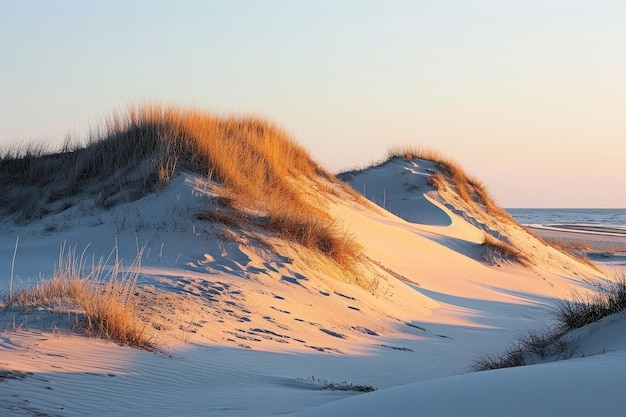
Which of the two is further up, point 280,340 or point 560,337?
point 560,337

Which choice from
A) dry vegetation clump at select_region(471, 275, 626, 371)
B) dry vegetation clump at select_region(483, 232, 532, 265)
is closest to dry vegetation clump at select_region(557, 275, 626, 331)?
dry vegetation clump at select_region(471, 275, 626, 371)

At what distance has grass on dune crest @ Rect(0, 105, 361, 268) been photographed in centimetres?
1148

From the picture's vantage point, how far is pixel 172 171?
12062 mm

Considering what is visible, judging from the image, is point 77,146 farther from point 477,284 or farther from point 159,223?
point 477,284

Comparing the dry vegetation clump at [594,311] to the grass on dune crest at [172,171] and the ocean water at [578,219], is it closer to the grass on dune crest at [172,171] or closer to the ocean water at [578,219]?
the grass on dune crest at [172,171]

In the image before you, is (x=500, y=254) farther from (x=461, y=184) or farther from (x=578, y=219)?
(x=578, y=219)

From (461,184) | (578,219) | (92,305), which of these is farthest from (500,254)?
(578,219)

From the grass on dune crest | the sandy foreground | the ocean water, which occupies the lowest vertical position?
the ocean water

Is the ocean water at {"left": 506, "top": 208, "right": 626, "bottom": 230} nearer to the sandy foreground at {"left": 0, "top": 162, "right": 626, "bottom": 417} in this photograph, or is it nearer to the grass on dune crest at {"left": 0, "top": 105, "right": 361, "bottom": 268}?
the grass on dune crest at {"left": 0, "top": 105, "right": 361, "bottom": 268}

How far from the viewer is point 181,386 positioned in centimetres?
537

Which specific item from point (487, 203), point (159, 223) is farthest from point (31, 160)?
point (487, 203)

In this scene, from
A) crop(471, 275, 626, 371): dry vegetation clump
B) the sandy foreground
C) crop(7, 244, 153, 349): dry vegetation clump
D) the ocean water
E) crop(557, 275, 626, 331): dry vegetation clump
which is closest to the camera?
the sandy foreground

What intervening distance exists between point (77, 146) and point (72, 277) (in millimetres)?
8861

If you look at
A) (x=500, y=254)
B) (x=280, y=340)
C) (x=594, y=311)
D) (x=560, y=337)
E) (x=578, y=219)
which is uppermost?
(x=594, y=311)
